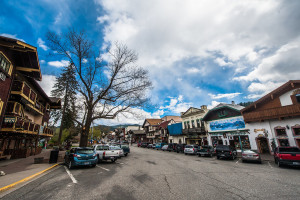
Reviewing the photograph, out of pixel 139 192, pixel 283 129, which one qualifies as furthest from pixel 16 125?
pixel 283 129

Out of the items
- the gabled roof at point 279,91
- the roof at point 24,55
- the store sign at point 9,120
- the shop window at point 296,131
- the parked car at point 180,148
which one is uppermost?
the roof at point 24,55

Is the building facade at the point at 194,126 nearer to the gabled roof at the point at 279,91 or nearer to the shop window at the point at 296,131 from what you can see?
the gabled roof at the point at 279,91

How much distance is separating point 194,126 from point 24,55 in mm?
31614

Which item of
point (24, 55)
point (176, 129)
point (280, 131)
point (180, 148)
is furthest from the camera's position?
point (176, 129)

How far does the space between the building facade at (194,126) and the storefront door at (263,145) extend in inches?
384

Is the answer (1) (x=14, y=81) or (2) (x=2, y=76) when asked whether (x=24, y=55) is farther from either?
(2) (x=2, y=76)

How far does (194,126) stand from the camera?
3303cm

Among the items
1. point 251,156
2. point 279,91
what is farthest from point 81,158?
point 279,91

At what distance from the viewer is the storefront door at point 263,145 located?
1993 centimetres

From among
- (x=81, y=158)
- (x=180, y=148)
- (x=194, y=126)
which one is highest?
(x=194, y=126)

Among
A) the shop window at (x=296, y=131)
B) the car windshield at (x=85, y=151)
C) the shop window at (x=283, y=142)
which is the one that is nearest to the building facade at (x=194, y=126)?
the shop window at (x=283, y=142)

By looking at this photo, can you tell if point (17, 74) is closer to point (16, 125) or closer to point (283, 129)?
point (16, 125)

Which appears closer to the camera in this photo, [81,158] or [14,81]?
[81,158]

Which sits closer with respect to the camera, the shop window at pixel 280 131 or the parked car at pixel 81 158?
the parked car at pixel 81 158
